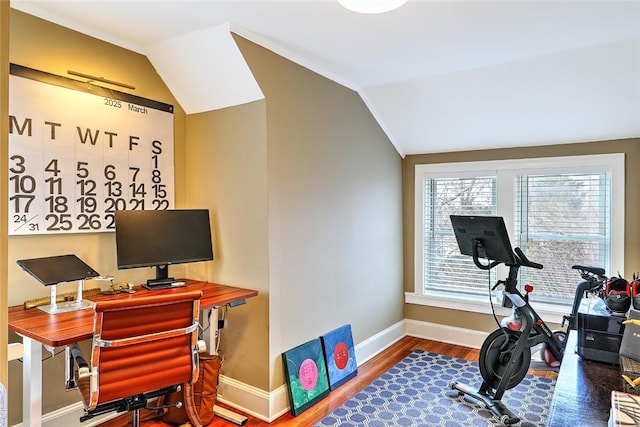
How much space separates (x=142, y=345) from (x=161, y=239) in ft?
2.97

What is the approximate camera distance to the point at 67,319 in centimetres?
197

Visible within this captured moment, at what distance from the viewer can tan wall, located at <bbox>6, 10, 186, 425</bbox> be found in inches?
87.5

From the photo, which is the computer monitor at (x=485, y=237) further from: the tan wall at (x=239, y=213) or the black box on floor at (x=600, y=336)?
the tan wall at (x=239, y=213)

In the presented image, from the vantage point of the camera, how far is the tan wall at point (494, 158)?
3.26 metres

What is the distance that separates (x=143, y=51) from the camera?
2.80 meters

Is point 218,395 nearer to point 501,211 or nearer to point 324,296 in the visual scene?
point 324,296

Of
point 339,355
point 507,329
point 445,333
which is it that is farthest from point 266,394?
point 445,333

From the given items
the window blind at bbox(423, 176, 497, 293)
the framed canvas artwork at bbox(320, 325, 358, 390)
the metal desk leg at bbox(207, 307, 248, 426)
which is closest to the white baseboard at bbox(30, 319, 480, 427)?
the metal desk leg at bbox(207, 307, 248, 426)

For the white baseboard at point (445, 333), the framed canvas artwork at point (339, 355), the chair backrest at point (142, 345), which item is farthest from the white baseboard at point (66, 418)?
the white baseboard at point (445, 333)

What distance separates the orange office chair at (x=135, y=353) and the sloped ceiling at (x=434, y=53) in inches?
59.7

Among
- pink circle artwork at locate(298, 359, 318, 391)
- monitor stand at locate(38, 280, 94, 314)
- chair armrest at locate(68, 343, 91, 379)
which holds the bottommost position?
pink circle artwork at locate(298, 359, 318, 391)

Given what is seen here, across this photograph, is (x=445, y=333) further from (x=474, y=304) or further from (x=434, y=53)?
(x=434, y=53)

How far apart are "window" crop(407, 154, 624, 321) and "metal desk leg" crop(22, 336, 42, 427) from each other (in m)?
3.44

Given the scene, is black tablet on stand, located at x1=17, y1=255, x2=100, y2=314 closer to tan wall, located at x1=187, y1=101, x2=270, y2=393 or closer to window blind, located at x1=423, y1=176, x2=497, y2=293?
tan wall, located at x1=187, y1=101, x2=270, y2=393
